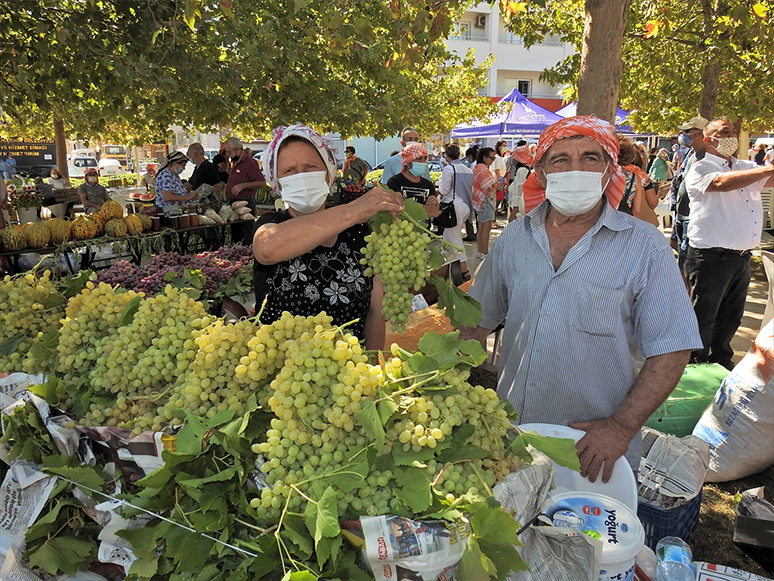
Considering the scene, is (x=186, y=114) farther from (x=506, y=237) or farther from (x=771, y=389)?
(x=771, y=389)

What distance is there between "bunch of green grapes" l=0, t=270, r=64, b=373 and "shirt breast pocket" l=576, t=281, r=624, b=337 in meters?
2.04

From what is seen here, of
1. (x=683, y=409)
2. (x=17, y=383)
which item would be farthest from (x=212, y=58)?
(x=683, y=409)

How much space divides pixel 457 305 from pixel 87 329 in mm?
1306

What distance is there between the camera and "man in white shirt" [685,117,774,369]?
4410 millimetres

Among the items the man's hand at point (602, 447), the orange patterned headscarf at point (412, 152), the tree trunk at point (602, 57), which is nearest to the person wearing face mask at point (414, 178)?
the orange patterned headscarf at point (412, 152)

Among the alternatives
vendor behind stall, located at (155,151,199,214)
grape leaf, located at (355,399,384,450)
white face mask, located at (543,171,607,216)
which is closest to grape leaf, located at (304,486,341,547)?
grape leaf, located at (355,399,384,450)

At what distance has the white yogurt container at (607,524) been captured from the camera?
144cm

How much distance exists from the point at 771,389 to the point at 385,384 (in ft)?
9.06

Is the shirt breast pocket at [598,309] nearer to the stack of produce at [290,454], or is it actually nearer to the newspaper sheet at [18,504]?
the stack of produce at [290,454]

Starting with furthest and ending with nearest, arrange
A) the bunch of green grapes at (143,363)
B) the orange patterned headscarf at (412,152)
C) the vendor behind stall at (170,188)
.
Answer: the vendor behind stall at (170,188)
the orange patterned headscarf at (412,152)
the bunch of green grapes at (143,363)

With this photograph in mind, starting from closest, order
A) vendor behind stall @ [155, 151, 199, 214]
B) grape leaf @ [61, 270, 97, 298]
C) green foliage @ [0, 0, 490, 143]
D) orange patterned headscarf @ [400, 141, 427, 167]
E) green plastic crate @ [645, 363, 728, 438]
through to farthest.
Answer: grape leaf @ [61, 270, 97, 298] → green plastic crate @ [645, 363, 728, 438] → green foliage @ [0, 0, 490, 143] → orange patterned headscarf @ [400, 141, 427, 167] → vendor behind stall @ [155, 151, 199, 214]

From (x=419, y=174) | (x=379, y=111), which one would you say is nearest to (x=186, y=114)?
(x=379, y=111)

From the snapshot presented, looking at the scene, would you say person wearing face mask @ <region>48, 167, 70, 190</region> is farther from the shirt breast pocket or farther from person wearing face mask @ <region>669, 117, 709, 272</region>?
the shirt breast pocket

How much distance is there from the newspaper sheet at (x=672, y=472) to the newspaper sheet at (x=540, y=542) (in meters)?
1.55
